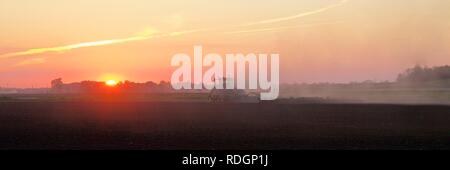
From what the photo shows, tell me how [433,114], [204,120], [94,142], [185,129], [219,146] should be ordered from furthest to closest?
[433,114] → [204,120] → [185,129] → [94,142] → [219,146]

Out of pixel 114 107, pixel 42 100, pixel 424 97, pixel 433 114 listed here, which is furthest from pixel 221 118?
pixel 42 100

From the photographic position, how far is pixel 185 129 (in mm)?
13992

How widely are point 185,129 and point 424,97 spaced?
1657 centimetres

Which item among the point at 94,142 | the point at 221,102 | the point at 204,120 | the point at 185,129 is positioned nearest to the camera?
the point at 94,142

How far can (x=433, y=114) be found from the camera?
18.9 metres

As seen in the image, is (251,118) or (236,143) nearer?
(236,143)

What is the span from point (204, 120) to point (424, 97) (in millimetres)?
14259

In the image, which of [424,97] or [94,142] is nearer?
[94,142]

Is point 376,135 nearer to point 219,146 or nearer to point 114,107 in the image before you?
point 219,146
